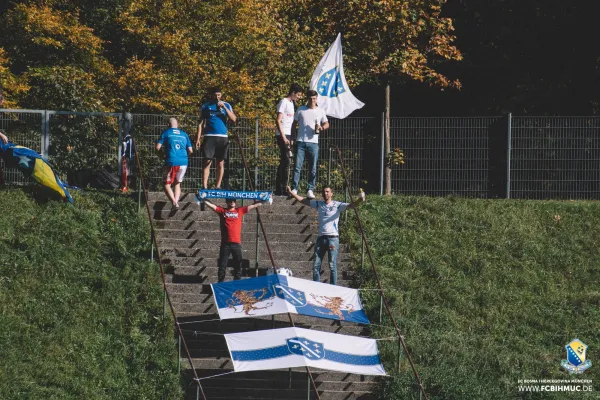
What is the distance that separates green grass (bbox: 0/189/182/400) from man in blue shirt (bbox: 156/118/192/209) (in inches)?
34.0

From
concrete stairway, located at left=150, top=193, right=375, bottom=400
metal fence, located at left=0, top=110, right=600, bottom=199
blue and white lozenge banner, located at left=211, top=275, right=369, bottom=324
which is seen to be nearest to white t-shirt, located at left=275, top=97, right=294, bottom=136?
concrete stairway, located at left=150, top=193, right=375, bottom=400

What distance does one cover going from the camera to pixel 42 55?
107 ft

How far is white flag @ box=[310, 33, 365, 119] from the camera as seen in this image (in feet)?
74.8

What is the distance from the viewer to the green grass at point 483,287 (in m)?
17.9

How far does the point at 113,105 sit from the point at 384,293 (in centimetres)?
1341

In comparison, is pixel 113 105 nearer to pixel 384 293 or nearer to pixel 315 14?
pixel 315 14

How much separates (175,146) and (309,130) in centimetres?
243

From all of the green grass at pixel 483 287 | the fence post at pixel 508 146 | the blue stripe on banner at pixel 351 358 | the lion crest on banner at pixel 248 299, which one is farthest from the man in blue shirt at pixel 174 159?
the fence post at pixel 508 146

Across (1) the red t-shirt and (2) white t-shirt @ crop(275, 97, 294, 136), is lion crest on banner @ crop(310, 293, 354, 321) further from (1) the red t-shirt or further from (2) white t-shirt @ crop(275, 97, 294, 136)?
(2) white t-shirt @ crop(275, 97, 294, 136)

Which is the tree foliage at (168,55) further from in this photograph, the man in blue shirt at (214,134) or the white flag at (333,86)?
the man in blue shirt at (214,134)

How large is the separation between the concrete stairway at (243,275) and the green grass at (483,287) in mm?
683

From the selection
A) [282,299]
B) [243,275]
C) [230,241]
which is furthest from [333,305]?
[243,275]

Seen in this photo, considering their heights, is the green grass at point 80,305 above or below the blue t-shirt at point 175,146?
below
